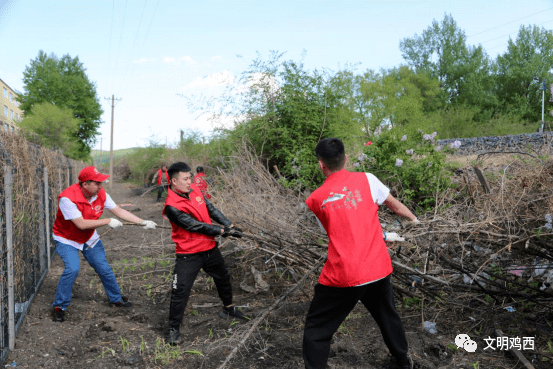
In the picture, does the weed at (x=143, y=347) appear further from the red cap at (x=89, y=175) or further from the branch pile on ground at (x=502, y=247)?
the branch pile on ground at (x=502, y=247)

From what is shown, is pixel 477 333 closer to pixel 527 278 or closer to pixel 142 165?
pixel 527 278

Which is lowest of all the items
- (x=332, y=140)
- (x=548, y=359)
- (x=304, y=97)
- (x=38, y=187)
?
(x=548, y=359)

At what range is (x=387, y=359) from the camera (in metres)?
3.23

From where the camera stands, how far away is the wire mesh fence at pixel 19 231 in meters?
3.51

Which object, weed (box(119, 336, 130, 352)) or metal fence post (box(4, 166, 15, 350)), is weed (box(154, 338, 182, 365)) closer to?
weed (box(119, 336, 130, 352))

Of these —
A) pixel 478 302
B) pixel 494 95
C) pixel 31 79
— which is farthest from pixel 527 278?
pixel 494 95

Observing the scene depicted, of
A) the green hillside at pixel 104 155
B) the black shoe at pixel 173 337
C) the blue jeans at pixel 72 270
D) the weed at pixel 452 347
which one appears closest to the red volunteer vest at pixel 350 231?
the weed at pixel 452 347

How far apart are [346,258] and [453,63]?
42.4 meters

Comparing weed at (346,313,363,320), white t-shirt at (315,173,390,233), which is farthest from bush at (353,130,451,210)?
white t-shirt at (315,173,390,233)

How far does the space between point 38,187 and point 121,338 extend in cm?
309

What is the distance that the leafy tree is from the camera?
35.4 metres

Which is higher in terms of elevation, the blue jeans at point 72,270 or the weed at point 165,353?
the blue jeans at point 72,270

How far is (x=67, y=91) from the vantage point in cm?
3078

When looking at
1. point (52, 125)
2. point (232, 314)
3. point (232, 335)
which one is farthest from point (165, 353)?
point (52, 125)
